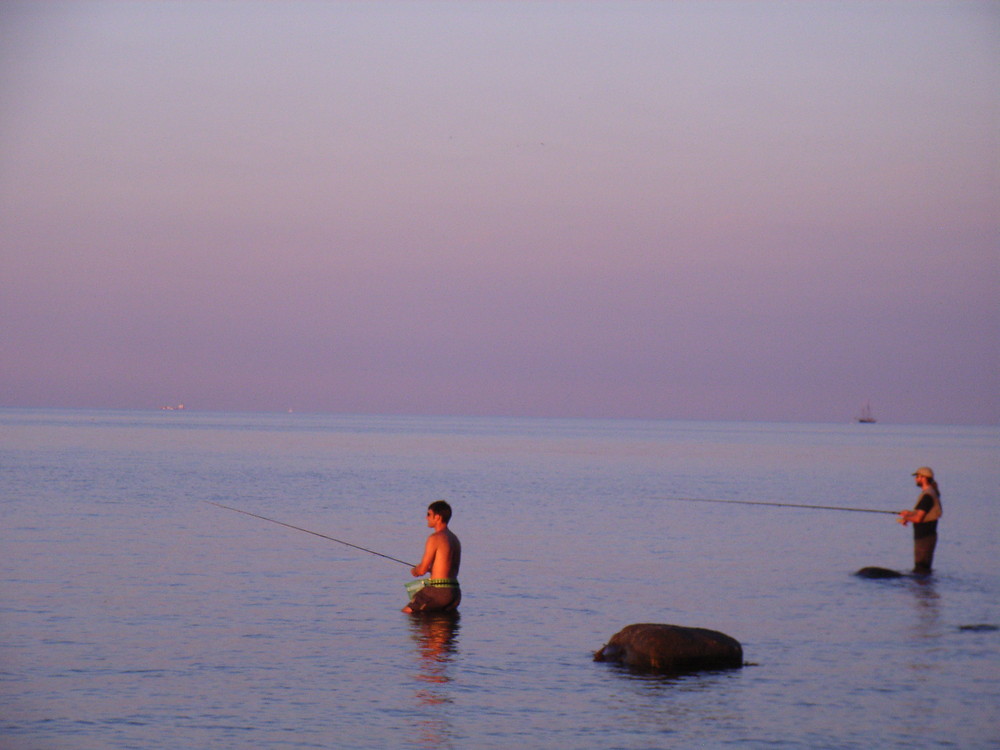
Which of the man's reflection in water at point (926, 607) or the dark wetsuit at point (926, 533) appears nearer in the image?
the man's reflection in water at point (926, 607)

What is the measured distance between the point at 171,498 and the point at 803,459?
204 feet

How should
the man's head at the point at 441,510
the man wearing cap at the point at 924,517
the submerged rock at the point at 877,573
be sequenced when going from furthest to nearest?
the submerged rock at the point at 877,573 < the man wearing cap at the point at 924,517 < the man's head at the point at 441,510

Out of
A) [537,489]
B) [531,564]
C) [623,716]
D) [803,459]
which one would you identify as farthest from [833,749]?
[803,459]

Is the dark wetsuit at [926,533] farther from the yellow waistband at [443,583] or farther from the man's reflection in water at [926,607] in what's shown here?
the yellow waistband at [443,583]

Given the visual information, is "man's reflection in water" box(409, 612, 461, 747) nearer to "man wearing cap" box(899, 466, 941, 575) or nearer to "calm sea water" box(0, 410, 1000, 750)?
"calm sea water" box(0, 410, 1000, 750)

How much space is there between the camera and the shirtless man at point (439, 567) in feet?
48.1

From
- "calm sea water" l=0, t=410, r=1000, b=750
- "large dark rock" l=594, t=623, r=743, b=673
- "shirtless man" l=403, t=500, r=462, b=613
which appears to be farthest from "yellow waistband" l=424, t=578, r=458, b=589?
"large dark rock" l=594, t=623, r=743, b=673

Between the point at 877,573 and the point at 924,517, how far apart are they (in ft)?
6.95

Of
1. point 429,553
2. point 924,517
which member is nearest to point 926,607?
point 924,517

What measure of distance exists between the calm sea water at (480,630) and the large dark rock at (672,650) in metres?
0.26

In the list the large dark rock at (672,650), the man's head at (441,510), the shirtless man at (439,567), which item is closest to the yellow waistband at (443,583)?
the shirtless man at (439,567)

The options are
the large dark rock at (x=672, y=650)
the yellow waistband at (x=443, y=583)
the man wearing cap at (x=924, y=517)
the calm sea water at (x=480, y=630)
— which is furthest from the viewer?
the man wearing cap at (x=924, y=517)

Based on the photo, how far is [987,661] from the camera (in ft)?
44.1

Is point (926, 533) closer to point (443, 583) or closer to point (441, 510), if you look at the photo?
point (443, 583)
